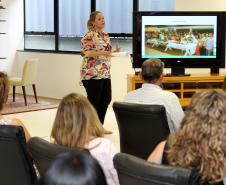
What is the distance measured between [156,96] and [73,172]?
8.91ft

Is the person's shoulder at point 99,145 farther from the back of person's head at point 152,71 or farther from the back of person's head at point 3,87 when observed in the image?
the back of person's head at point 152,71

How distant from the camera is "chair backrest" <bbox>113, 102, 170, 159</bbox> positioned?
343cm

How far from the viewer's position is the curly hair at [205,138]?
1952 mm

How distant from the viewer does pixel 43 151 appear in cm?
232

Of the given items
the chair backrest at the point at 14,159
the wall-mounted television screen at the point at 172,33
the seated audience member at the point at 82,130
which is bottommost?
the chair backrest at the point at 14,159

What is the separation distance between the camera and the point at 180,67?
6.16 m

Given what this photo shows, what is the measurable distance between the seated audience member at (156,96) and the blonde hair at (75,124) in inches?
52.0

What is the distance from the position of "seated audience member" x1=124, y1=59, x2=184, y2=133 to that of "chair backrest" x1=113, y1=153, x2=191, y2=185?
5.72 ft

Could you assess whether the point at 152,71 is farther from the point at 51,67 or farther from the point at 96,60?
the point at 51,67

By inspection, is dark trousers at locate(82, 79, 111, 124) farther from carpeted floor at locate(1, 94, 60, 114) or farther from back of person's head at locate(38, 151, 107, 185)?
back of person's head at locate(38, 151, 107, 185)

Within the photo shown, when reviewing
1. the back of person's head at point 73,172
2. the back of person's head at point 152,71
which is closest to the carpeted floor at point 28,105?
the back of person's head at point 152,71

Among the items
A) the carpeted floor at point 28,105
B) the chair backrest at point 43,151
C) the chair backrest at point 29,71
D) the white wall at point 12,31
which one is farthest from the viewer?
the white wall at point 12,31

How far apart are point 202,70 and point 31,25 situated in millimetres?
4442

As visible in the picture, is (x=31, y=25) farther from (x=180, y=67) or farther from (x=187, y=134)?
(x=187, y=134)
